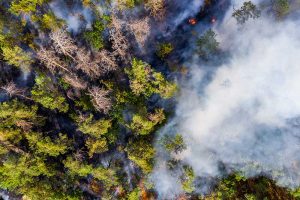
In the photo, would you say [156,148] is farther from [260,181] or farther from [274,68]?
[274,68]

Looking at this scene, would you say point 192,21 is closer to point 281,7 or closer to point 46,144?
point 281,7

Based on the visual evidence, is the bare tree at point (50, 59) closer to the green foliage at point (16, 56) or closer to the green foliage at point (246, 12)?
the green foliage at point (16, 56)

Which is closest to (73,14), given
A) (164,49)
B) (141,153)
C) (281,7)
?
(164,49)

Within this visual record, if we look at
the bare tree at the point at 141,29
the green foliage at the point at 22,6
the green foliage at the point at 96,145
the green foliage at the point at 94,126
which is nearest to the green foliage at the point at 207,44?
the bare tree at the point at 141,29

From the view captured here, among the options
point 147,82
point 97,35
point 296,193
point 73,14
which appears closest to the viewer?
point 296,193

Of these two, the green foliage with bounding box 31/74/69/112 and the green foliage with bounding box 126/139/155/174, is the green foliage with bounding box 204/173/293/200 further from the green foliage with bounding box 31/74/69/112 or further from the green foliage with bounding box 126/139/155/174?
the green foliage with bounding box 31/74/69/112

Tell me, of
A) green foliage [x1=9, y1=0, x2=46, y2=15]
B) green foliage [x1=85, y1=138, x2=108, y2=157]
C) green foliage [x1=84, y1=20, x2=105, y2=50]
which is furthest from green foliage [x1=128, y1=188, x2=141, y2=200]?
green foliage [x1=9, y1=0, x2=46, y2=15]
